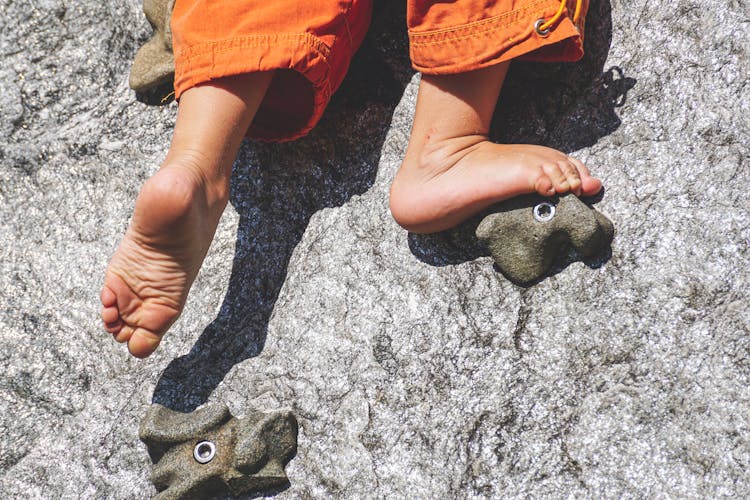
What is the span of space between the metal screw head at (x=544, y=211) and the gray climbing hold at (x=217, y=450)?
1.84 ft

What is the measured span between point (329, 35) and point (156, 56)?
57 cm

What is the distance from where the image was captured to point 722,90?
1.45 metres

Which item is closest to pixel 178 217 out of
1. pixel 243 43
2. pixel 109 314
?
pixel 109 314

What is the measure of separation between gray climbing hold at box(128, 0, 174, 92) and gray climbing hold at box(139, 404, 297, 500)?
2.68 ft

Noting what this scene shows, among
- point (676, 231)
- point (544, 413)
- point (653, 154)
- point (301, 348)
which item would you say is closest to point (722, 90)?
point (653, 154)

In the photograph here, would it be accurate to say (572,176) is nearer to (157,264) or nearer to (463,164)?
(463,164)

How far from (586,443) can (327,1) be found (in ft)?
3.01

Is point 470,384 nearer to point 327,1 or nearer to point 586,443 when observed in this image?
point 586,443

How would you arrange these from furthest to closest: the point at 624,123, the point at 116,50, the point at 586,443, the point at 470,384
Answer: the point at 116,50 → the point at 624,123 → the point at 470,384 → the point at 586,443

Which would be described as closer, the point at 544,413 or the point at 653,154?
the point at 544,413

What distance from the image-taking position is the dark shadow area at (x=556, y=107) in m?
1.54

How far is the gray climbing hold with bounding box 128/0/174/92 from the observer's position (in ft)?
6.21

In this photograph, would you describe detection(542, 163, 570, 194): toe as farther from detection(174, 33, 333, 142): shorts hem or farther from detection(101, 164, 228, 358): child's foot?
detection(101, 164, 228, 358): child's foot

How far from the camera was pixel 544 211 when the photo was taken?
142cm
